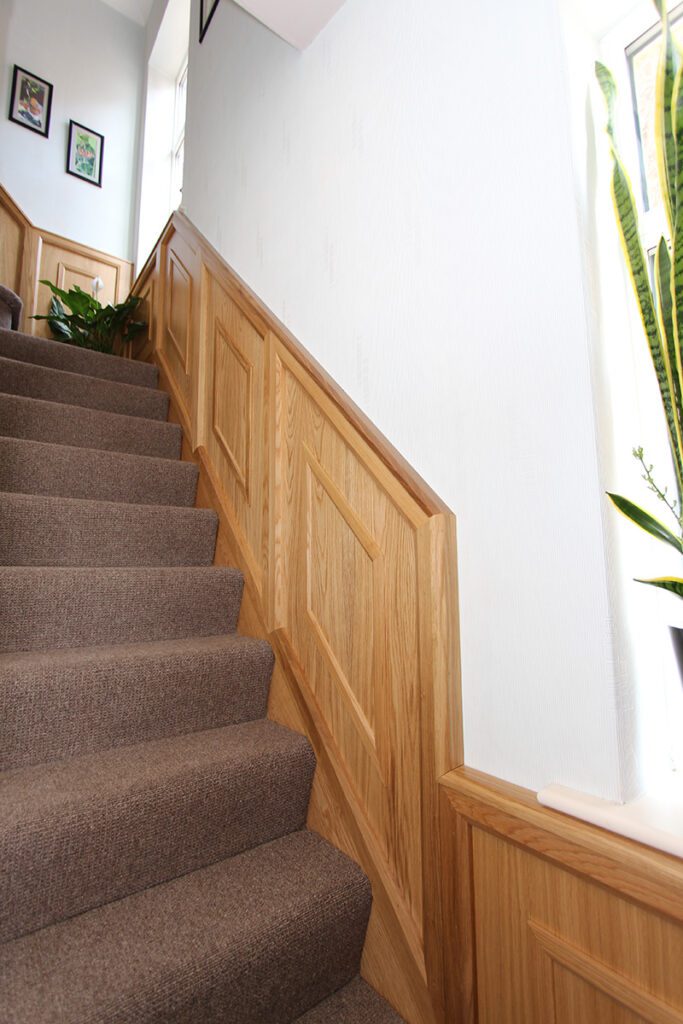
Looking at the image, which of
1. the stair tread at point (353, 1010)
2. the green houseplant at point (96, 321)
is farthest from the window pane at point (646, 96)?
the green houseplant at point (96, 321)

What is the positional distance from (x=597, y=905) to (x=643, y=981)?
79mm

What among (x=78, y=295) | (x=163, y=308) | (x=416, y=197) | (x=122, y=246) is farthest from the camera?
(x=122, y=246)

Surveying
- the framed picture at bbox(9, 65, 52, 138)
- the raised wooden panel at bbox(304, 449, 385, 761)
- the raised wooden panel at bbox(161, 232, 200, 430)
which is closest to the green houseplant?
the raised wooden panel at bbox(161, 232, 200, 430)

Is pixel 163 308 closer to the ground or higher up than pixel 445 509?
higher up

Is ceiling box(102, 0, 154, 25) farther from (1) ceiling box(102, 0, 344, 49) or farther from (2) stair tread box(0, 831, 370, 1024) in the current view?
(2) stair tread box(0, 831, 370, 1024)

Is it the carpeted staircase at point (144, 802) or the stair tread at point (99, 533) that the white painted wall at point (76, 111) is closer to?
the carpeted staircase at point (144, 802)

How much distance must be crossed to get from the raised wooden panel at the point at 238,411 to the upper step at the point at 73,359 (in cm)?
64

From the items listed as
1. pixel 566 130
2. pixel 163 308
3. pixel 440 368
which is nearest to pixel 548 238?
pixel 566 130

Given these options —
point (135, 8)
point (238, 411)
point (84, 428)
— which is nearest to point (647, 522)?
point (238, 411)

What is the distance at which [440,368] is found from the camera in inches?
39.1

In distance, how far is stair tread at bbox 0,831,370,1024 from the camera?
0.73m

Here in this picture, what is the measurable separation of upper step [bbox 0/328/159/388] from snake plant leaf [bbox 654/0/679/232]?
2.25 metres

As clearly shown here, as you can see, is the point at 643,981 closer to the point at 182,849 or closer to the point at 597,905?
the point at 597,905

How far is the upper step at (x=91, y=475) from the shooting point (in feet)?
5.44
